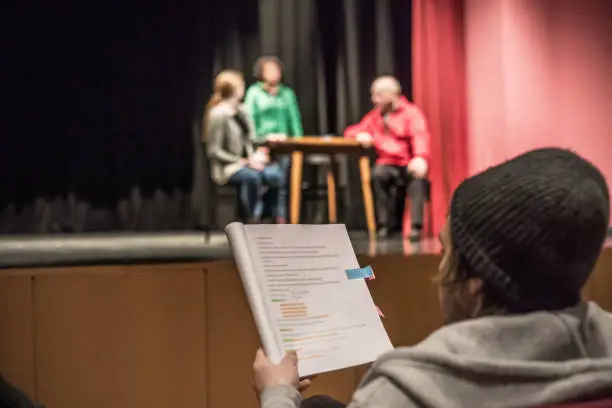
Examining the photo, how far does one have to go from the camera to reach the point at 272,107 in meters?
3.63

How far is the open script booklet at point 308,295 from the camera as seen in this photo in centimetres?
84

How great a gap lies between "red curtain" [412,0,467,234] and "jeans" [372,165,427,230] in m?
0.55

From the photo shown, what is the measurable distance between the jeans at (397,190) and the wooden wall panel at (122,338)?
1.91 meters

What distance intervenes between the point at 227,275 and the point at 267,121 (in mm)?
2170

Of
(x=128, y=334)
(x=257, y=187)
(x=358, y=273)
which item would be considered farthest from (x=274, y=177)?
(x=358, y=273)

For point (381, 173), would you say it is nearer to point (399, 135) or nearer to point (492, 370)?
point (399, 135)

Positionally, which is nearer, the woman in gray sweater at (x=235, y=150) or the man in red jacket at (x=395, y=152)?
the woman in gray sweater at (x=235, y=150)

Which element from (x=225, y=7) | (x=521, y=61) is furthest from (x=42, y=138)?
(x=521, y=61)

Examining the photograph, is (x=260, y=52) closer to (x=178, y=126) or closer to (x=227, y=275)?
(x=178, y=126)

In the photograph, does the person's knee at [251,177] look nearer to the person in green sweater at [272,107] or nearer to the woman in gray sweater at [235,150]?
the woman in gray sweater at [235,150]

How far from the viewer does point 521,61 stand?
3.68m

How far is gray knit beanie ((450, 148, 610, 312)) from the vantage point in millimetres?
655

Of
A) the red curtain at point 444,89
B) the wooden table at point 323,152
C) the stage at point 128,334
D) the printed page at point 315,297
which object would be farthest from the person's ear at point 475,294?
the red curtain at point 444,89

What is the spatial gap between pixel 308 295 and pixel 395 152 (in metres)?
2.61
